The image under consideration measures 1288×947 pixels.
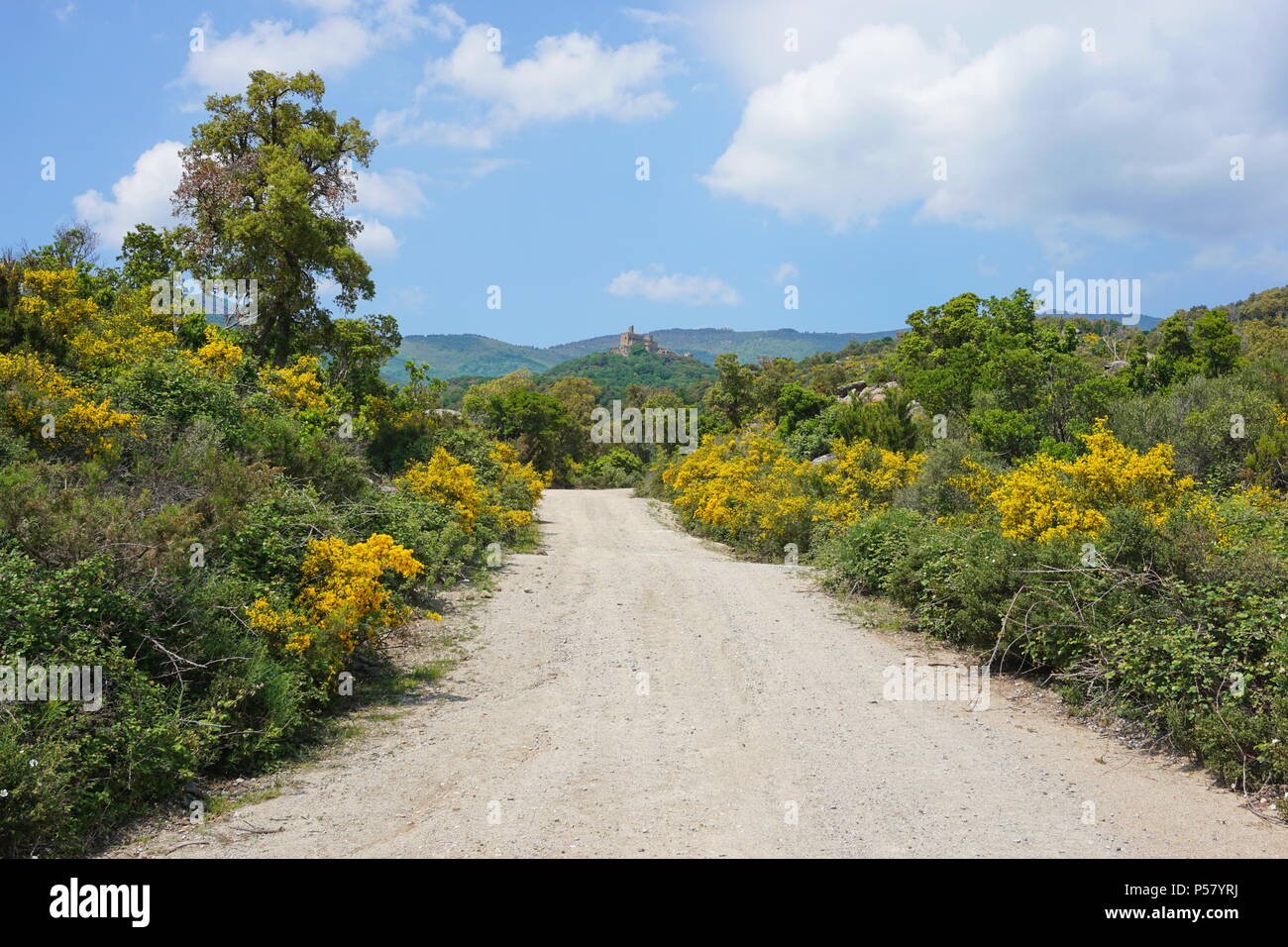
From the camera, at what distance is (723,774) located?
6.19 metres

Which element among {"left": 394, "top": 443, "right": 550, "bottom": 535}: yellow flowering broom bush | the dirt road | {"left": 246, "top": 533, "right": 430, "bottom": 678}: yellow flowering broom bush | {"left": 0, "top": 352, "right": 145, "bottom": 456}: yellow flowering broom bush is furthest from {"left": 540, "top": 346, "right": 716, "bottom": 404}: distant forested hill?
{"left": 246, "top": 533, "right": 430, "bottom": 678}: yellow flowering broom bush

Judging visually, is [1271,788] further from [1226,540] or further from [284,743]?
[284,743]

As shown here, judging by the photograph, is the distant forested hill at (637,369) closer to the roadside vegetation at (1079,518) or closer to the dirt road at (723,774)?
the roadside vegetation at (1079,518)

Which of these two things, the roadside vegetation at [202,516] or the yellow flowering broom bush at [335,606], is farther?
the yellow flowering broom bush at [335,606]

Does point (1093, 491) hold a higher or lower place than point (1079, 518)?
higher

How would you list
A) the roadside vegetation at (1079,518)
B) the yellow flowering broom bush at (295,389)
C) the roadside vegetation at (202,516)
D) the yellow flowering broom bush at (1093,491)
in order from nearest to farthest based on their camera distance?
the roadside vegetation at (202,516) → the roadside vegetation at (1079,518) → the yellow flowering broom bush at (1093,491) → the yellow flowering broom bush at (295,389)

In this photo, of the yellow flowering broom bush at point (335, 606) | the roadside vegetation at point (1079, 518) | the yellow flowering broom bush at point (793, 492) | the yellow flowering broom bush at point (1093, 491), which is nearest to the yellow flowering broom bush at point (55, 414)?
the yellow flowering broom bush at point (335, 606)

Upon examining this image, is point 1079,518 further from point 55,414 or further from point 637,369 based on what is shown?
point 637,369

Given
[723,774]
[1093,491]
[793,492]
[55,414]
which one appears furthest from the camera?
[793,492]

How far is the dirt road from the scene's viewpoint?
495cm

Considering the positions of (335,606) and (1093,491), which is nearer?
(335,606)

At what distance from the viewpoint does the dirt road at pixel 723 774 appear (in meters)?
4.95

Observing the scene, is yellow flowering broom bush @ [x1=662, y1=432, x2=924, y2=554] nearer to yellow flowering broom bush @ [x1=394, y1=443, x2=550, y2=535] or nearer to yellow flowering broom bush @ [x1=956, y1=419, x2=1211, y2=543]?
yellow flowering broom bush @ [x1=394, y1=443, x2=550, y2=535]

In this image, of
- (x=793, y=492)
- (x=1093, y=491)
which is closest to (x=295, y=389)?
(x=793, y=492)
